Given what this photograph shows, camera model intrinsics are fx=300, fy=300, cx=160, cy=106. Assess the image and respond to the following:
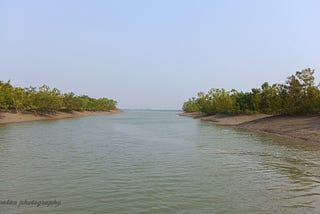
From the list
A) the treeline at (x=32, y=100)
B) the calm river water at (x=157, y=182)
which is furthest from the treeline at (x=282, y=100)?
the treeline at (x=32, y=100)

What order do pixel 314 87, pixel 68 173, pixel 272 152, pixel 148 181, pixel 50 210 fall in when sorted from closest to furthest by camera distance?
pixel 50 210
pixel 148 181
pixel 68 173
pixel 272 152
pixel 314 87

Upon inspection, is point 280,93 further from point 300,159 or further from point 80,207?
point 80,207

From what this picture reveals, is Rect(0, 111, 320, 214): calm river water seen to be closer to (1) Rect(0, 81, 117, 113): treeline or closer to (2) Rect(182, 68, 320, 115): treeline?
(2) Rect(182, 68, 320, 115): treeline

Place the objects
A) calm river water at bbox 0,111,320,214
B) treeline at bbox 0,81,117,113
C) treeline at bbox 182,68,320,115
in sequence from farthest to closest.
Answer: treeline at bbox 0,81,117,113, treeline at bbox 182,68,320,115, calm river water at bbox 0,111,320,214

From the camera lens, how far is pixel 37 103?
3415 inches

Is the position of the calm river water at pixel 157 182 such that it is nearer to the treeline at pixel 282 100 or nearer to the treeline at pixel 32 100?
the treeline at pixel 282 100

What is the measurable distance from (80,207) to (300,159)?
16241 millimetres

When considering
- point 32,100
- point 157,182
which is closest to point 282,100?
point 157,182

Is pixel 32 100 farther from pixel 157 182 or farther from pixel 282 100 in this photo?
pixel 157 182

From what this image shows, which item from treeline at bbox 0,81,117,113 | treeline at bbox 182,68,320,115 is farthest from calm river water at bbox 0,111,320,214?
treeline at bbox 0,81,117,113

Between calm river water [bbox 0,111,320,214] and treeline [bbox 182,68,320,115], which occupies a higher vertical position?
treeline [bbox 182,68,320,115]

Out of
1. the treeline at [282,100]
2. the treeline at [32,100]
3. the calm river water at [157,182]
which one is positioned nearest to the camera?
the calm river water at [157,182]

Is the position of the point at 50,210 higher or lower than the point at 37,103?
lower

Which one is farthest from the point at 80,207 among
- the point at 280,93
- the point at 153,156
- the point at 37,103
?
the point at 37,103
